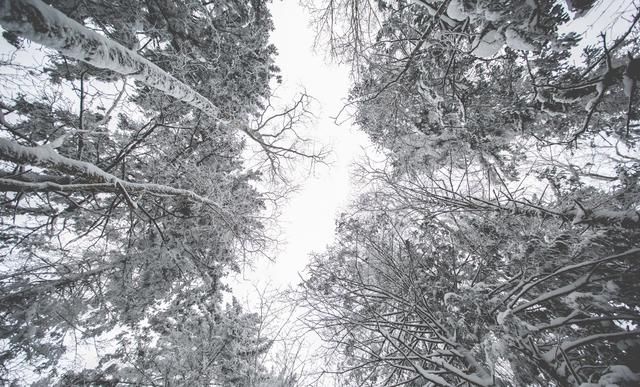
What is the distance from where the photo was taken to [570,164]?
12.9ft

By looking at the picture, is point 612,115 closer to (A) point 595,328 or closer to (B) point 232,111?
(A) point 595,328

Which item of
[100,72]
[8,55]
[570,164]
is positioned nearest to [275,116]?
[100,72]

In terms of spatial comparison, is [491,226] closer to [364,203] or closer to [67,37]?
[364,203]

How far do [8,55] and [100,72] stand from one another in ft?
A: 6.13

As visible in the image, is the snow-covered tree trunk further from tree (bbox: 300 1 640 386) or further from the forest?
tree (bbox: 300 1 640 386)

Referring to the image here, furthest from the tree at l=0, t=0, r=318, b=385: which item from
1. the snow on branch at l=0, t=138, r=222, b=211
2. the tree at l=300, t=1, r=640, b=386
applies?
the tree at l=300, t=1, r=640, b=386

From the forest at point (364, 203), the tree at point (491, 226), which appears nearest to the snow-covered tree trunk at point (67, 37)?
the forest at point (364, 203)

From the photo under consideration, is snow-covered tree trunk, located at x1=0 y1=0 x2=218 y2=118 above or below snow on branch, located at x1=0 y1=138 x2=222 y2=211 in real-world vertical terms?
above

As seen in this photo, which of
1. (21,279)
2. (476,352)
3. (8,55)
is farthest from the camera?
(21,279)

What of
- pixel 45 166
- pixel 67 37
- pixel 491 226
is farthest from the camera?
pixel 491 226

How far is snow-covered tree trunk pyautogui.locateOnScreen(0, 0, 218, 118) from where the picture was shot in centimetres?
178

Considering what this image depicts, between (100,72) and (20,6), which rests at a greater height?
(100,72)

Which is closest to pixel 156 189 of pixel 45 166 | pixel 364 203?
pixel 45 166

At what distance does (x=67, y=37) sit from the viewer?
213cm
